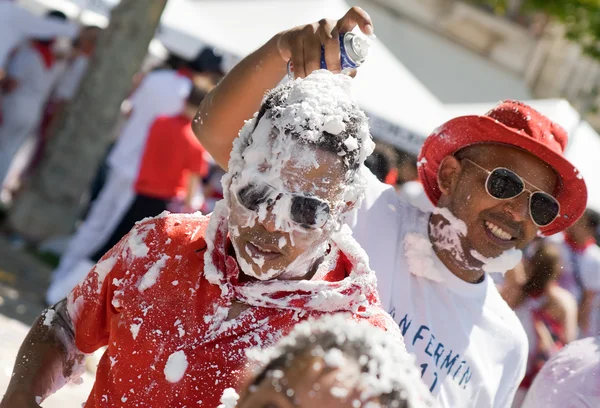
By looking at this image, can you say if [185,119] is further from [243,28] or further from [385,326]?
[385,326]

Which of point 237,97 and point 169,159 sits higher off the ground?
point 237,97

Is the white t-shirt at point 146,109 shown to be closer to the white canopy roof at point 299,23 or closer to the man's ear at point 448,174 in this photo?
the white canopy roof at point 299,23

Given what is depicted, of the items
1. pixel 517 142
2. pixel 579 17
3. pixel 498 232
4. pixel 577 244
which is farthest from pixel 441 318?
pixel 579 17

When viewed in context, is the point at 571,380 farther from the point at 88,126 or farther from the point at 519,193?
the point at 88,126

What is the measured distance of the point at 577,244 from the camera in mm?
4055

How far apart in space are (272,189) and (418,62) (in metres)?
9.25

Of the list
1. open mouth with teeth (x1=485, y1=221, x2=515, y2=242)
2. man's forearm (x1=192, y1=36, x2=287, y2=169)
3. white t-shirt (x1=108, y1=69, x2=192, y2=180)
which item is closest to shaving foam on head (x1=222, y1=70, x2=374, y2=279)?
man's forearm (x1=192, y1=36, x2=287, y2=169)

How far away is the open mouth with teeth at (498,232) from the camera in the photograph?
8.35 feet

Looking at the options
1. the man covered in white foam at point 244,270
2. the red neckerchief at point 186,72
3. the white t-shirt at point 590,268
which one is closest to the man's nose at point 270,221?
the man covered in white foam at point 244,270

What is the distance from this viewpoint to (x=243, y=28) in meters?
7.89

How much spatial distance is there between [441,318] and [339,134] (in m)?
0.89

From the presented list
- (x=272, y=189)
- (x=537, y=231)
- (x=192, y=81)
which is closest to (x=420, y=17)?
(x=192, y=81)

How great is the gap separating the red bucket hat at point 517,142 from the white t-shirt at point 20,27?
18.4 feet

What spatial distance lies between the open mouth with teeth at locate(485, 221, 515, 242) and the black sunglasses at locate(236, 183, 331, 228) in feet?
3.17
